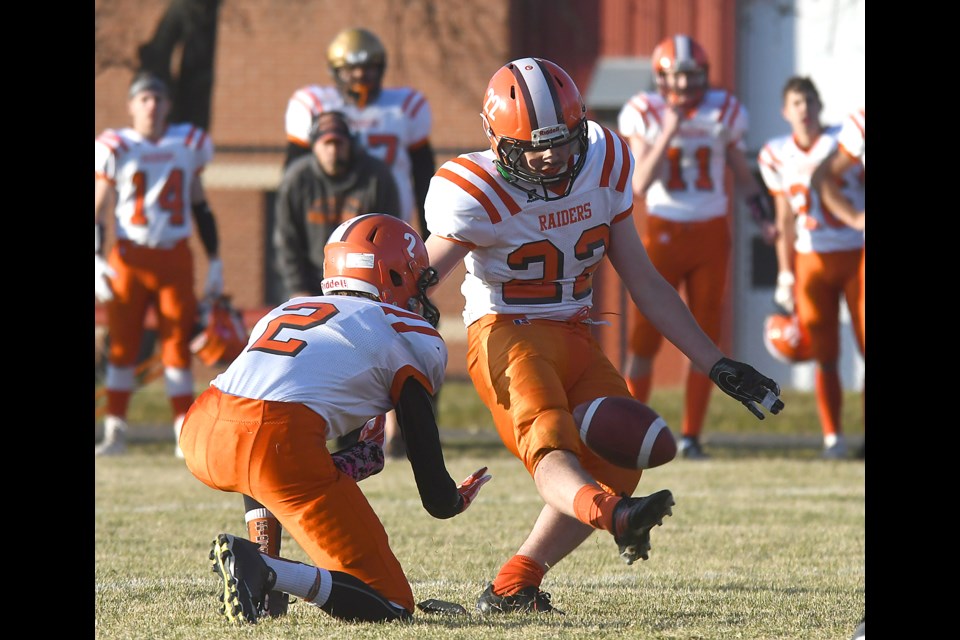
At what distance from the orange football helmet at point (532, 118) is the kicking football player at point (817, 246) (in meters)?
4.48

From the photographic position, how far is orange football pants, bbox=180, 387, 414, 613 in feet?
12.4

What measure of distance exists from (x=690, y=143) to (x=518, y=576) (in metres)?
4.69

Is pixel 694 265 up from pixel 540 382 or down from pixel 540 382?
down

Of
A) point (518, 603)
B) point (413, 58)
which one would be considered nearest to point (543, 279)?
point (518, 603)

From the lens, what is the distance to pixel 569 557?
5.16 metres

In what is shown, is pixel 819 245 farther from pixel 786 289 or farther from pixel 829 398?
pixel 829 398

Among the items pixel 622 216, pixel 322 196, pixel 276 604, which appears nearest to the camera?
pixel 276 604

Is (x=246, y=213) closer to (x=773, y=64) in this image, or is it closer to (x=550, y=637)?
(x=773, y=64)

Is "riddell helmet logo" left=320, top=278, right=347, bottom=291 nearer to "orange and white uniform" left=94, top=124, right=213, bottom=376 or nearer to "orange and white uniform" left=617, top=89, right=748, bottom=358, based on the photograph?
"orange and white uniform" left=617, top=89, right=748, bottom=358

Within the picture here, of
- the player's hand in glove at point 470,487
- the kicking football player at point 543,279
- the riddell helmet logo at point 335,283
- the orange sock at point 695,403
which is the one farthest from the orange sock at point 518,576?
the orange sock at point 695,403

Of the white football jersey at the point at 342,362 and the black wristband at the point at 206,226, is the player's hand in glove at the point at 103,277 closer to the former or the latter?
the black wristband at the point at 206,226

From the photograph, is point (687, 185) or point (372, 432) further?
point (687, 185)

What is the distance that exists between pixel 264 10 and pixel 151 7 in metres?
1.19

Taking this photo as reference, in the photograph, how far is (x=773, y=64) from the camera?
16.0m
